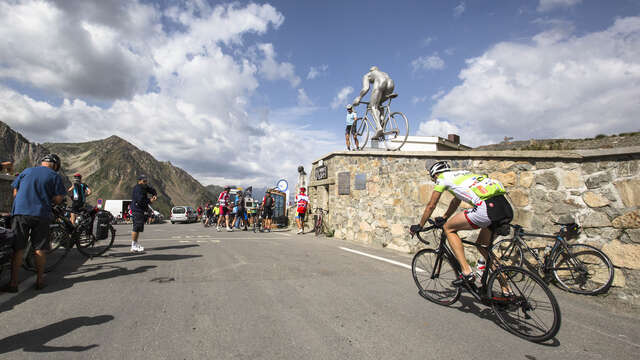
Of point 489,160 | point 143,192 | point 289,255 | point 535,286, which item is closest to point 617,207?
point 489,160

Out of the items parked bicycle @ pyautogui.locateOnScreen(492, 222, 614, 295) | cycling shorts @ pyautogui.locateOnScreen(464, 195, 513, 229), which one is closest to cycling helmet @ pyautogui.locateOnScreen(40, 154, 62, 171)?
cycling shorts @ pyautogui.locateOnScreen(464, 195, 513, 229)

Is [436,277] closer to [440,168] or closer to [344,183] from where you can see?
[440,168]

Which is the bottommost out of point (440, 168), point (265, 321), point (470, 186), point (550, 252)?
point (265, 321)

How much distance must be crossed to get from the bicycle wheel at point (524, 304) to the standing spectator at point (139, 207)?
729 cm

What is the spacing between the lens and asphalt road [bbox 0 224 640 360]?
2.87 m

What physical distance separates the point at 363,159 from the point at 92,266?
809cm

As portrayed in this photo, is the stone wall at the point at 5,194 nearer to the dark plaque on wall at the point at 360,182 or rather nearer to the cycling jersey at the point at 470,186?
the cycling jersey at the point at 470,186

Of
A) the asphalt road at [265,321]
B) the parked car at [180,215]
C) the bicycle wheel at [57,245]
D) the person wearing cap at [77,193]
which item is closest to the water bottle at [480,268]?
the asphalt road at [265,321]

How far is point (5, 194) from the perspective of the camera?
749 cm

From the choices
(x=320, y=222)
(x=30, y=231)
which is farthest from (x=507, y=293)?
(x=320, y=222)

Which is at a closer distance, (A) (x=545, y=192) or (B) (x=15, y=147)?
(A) (x=545, y=192)

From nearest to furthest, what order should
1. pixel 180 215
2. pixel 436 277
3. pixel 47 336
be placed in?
1. pixel 47 336
2. pixel 436 277
3. pixel 180 215

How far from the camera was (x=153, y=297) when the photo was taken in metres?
4.18

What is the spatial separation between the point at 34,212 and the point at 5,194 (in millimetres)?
4506
